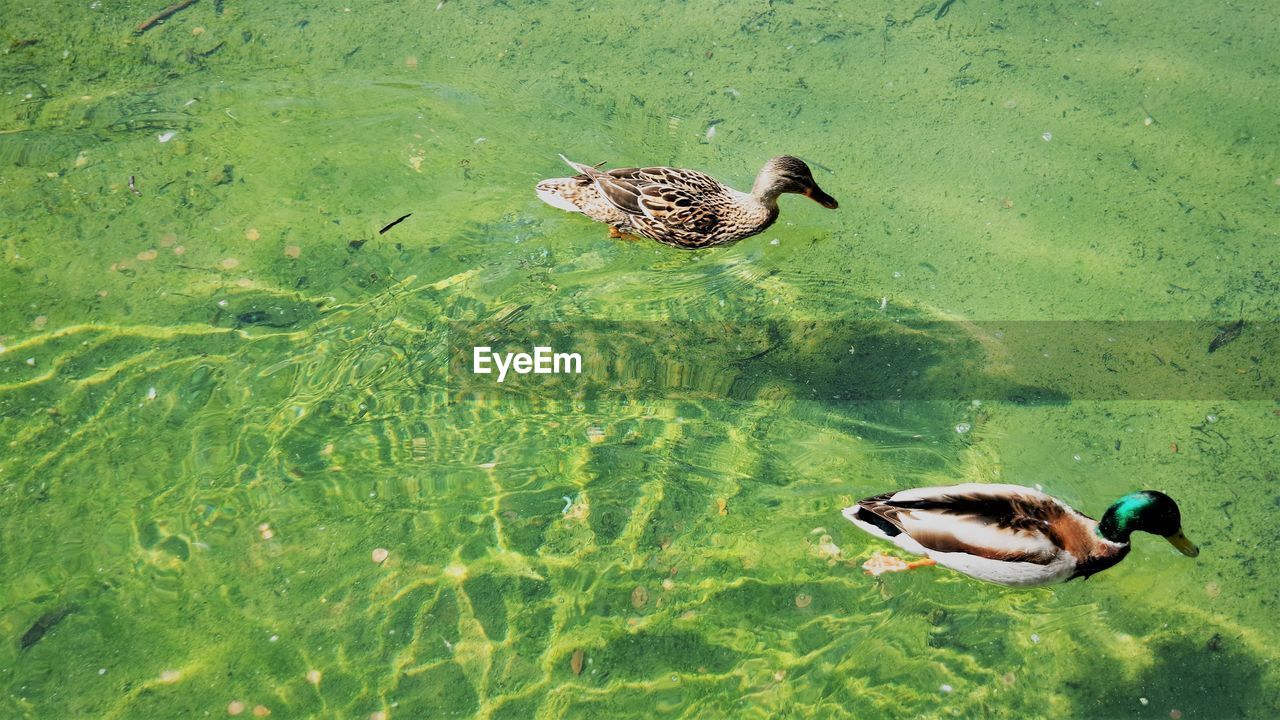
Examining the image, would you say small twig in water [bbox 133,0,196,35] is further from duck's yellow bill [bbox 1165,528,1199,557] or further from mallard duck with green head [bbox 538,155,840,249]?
duck's yellow bill [bbox 1165,528,1199,557]

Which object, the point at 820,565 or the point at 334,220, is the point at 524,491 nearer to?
the point at 820,565

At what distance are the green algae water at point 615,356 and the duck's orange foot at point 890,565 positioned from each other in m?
0.07

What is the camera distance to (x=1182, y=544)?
3.64m

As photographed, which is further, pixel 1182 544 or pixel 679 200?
pixel 679 200

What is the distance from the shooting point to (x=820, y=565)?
376 cm

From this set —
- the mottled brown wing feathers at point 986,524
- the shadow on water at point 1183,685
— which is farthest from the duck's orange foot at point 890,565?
the shadow on water at point 1183,685

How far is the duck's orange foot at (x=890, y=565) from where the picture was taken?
12.3ft

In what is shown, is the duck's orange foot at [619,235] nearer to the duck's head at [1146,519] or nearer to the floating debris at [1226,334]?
the duck's head at [1146,519]

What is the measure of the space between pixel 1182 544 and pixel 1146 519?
9.3 inches

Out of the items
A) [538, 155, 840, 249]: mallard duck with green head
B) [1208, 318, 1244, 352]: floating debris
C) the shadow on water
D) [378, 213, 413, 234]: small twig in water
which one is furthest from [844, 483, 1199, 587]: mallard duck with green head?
[378, 213, 413, 234]: small twig in water

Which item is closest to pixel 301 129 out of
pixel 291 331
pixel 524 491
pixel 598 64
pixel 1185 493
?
pixel 291 331

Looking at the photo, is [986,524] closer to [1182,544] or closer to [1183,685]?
[1182,544]

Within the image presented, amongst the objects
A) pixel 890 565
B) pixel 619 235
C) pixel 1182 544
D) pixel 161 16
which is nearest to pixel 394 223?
pixel 619 235

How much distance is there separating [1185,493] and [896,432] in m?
1.30
